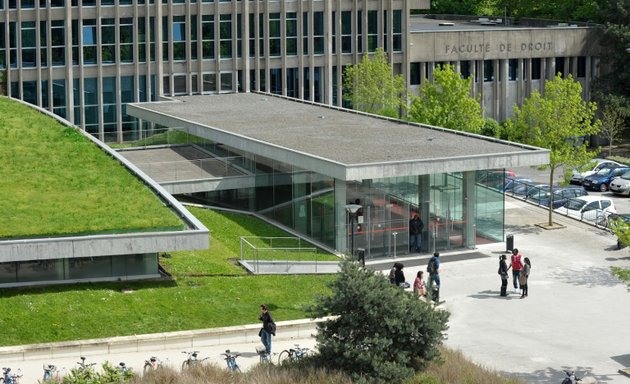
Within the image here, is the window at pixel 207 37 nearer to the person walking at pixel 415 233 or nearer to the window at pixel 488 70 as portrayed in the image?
the window at pixel 488 70

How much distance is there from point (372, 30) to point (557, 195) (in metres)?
22.0

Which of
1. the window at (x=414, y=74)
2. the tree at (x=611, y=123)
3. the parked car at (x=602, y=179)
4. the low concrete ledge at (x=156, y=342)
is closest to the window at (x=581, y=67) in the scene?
the tree at (x=611, y=123)

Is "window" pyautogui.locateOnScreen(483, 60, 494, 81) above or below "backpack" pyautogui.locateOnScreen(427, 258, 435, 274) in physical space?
above

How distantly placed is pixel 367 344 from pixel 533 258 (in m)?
19.4

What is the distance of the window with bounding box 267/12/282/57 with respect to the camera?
8025 cm

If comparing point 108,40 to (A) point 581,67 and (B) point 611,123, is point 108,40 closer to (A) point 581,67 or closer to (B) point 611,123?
(B) point 611,123

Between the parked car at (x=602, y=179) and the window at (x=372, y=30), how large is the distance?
15.8m

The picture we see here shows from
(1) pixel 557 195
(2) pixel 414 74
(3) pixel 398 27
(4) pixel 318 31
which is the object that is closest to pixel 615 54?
(2) pixel 414 74

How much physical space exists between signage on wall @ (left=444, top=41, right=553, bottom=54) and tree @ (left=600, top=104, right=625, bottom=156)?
224 inches

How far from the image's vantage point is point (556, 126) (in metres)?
61.2

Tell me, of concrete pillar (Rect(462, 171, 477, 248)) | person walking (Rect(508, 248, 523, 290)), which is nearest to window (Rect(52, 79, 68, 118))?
concrete pillar (Rect(462, 171, 477, 248))

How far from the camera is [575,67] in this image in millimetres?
91000

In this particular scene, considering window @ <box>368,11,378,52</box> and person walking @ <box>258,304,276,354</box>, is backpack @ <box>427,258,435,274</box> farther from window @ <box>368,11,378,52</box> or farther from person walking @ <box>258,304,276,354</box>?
window @ <box>368,11,378,52</box>

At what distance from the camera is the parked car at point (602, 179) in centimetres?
7294
